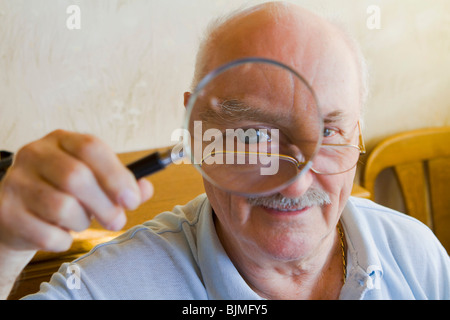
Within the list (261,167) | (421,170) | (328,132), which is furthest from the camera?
(421,170)

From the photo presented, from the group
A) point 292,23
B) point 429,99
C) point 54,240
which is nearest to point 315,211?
point 292,23

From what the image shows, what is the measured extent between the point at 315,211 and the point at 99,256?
493 millimetres

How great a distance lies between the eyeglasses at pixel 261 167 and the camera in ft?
2.81

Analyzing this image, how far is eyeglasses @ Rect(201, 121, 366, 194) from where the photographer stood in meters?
0.85

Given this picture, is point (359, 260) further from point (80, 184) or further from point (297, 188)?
point (80, 184)

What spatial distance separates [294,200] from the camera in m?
0.99

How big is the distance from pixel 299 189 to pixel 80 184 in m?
0.48

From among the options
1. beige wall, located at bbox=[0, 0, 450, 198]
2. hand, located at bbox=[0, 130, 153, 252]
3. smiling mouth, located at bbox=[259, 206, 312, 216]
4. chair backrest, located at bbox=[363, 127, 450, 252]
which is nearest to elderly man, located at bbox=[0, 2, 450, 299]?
smiling mouth, located at bbox=[259, 206, 312, 216]

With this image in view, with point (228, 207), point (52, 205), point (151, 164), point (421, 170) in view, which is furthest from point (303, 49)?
point (421, 170)

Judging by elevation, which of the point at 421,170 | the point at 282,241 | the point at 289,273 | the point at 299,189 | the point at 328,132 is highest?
the point at 328,132

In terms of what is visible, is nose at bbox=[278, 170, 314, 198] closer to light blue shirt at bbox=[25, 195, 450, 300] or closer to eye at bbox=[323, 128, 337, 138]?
eye at bbox=[323, 128, 337, 138]

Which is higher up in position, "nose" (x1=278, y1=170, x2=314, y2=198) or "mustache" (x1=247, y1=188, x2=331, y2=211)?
"nose" (x1=278, y1=170, x2=314, y2=198)

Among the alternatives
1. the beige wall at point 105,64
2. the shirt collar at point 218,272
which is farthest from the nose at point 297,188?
the beige wall at point 105,64

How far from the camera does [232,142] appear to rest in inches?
38.8
